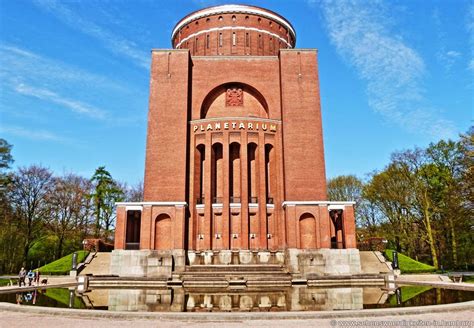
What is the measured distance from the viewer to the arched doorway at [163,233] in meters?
25.4

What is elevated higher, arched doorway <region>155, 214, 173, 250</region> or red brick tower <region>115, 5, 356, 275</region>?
red brick tower <region>115, 5, 356, 275</region>

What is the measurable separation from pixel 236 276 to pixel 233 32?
829 inches

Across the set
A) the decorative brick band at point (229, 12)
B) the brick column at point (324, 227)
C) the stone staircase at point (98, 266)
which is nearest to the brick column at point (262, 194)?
the brick column at point (324, 227)

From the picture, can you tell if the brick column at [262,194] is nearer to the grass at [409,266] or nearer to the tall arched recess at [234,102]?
the tall arched recess at [234,102]

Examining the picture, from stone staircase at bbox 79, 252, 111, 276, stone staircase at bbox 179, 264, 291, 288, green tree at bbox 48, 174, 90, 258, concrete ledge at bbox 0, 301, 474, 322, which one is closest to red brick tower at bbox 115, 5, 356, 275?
stone staircase at bbox 179, 264, 291, 288

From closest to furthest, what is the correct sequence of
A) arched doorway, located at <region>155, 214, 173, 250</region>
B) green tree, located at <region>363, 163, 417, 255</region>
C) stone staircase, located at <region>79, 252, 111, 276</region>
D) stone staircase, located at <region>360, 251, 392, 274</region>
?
arched doorway, located at <region>155, 214, 173, 250</region>
stone staircase, located at <region>79, 252, 111, 276</region>
stone staircase, located at <region>360, 251, 392, 274</region>
green tree, located at <region>363, 163, 417, 255</region>

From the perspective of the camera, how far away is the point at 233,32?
34.0 meters

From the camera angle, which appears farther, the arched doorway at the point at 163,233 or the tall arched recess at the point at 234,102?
the tall arched recess at the point at 234,102

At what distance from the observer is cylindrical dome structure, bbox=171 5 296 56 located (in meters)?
33.8

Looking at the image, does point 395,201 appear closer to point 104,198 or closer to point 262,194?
point 262,194

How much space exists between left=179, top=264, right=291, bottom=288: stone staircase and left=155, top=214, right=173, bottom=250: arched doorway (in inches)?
85.0

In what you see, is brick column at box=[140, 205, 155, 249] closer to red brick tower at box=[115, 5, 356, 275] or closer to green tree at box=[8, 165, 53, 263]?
red brick tower at box=[115, 5, 356, 275]

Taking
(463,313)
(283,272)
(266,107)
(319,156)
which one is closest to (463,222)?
(319,156)

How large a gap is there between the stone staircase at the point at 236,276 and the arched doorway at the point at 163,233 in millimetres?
2158
